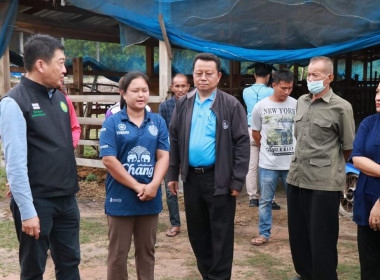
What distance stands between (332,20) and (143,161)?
11.9ft

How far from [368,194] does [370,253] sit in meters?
0.40

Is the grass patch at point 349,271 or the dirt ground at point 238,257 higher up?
the grass patch at point 349,271

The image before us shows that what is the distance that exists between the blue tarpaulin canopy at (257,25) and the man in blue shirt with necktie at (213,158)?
2688mm

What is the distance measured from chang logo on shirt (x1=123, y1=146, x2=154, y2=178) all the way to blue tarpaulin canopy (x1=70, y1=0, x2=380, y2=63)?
340cm

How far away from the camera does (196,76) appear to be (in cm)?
387

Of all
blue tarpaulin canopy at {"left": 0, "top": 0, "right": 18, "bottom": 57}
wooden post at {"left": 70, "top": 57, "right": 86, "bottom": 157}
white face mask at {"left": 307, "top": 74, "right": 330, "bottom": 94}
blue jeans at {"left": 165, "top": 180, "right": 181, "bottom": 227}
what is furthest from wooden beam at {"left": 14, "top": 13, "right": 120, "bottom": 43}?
white face mask at {"left": 307, "top": 74, "right": 330, "bottom": 94}

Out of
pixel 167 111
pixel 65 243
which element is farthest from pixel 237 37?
pixel 65 243

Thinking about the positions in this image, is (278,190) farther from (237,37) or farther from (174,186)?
(174,186)

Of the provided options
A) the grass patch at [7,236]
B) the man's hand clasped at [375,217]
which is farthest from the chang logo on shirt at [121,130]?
the grass patch at [7,236]

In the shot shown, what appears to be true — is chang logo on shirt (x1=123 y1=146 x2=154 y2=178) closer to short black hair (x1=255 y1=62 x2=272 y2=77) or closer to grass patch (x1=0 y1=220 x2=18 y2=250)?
grass patch (x1=0 y1=220 x2=18 y2=250)

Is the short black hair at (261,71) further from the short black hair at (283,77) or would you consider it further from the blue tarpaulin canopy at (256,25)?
the short black hair at (283,77)

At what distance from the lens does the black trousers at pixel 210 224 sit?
3.80 meters

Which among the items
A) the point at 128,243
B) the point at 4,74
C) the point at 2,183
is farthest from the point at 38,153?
the point at 2,183

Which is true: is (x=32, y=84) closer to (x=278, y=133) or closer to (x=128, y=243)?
(x=128, y=243)
